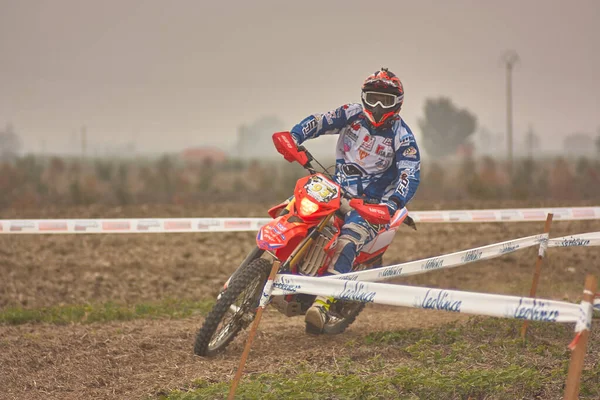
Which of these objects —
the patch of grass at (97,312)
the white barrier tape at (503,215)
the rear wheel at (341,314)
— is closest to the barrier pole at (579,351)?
the rear wheel at (341,314)

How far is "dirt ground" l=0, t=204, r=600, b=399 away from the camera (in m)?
5.83

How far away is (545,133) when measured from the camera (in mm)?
39969

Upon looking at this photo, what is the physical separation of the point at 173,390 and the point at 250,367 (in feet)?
3.01

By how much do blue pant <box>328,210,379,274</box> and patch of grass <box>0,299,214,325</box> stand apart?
8.46 ft

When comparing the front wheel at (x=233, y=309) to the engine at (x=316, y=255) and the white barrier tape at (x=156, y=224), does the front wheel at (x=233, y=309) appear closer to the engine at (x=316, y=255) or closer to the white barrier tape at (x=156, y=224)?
the engine at (x=316, y=255)

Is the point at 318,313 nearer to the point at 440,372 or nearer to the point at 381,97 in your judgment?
the point at 440,372

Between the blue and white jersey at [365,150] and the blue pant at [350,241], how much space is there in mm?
452

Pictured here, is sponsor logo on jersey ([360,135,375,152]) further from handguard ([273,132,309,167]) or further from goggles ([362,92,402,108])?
handguard ([273,132,309,167])

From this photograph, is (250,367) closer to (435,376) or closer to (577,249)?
(435,376)

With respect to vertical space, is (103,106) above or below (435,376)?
above

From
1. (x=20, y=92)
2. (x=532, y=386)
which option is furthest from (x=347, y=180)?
(x=20, y=92)

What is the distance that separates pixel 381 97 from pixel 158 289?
464 centimetres

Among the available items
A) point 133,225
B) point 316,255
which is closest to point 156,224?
point 133,225

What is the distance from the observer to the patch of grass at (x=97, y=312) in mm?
8359
